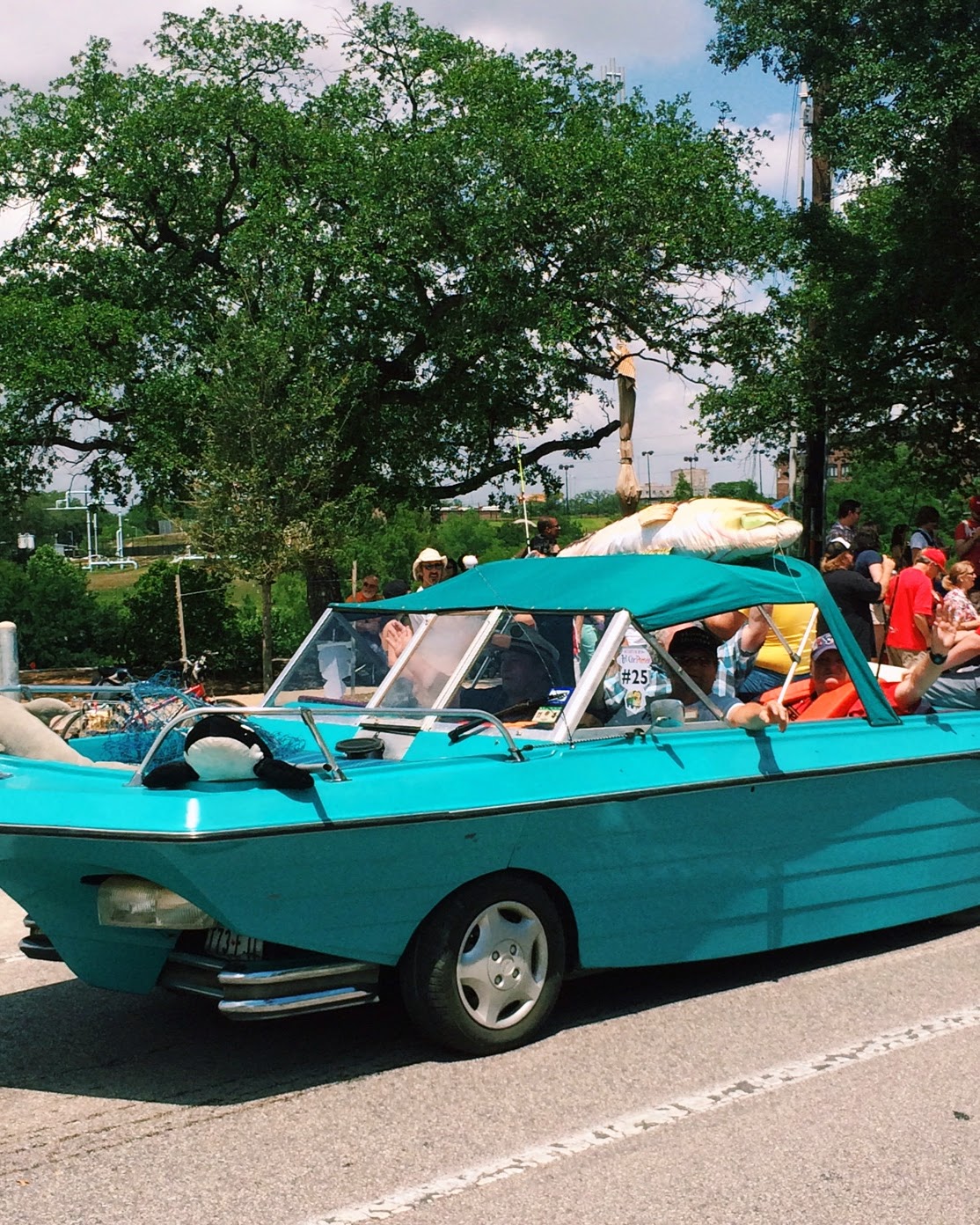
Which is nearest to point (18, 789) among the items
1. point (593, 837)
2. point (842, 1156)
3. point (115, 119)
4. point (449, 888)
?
point (449, 888)

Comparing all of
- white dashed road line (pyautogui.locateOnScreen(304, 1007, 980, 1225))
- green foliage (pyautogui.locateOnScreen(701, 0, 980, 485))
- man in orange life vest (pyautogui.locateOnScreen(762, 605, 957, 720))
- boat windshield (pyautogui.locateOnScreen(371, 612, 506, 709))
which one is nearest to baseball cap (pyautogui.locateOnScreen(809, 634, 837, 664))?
man in orange life vest (pyautogui.locateOnScreen(762, 605, 957, 720))

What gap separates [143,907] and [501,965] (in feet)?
4.14

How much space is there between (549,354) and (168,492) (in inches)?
250

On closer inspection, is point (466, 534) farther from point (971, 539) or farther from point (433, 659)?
point (433, 659)

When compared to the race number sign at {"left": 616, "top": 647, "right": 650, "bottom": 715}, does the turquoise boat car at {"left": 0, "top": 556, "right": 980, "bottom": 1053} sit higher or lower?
lower

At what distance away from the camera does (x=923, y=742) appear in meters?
6.61

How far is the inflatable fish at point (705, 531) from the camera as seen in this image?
6.98 m

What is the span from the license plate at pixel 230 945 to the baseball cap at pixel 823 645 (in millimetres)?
2998

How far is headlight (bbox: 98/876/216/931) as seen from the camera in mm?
4855

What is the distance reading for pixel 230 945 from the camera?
16.4ft

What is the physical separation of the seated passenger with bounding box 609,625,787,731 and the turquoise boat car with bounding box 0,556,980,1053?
0.06 meters

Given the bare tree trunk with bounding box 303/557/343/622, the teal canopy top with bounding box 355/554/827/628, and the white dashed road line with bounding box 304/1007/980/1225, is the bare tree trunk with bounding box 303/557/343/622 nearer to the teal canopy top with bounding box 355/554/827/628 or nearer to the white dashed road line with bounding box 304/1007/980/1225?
the teal canopy top with bounding box 355/554/827/628

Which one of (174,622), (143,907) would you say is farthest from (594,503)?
(143,907)

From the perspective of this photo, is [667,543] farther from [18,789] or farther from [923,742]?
[18,789]
